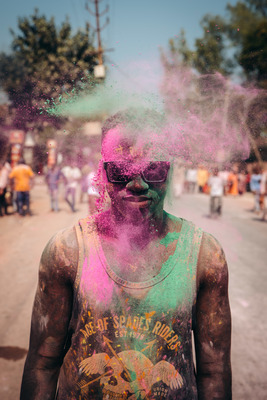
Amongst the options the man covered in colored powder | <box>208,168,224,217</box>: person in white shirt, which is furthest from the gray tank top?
<box>208,168,224,217</box>: person in white shirt

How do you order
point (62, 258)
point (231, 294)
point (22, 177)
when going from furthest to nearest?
point (22, 177)
point (231, 294)
point (62, 258)

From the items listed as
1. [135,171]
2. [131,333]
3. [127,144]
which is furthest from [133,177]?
[131,333]

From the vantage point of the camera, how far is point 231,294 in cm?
435

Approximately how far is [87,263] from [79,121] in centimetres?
63

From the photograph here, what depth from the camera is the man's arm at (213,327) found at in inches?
46.6

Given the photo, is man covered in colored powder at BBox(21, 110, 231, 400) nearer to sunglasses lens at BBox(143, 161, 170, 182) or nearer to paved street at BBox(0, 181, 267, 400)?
sunglasses lens at BBox(143, 161, 170, 182)

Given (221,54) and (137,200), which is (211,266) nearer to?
(137,200)

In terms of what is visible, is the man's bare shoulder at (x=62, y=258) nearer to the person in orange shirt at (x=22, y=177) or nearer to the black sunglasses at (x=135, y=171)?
the black sunglasses at (x=135, y=171)

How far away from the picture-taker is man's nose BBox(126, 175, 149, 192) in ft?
3.50

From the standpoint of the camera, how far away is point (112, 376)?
3.59 feet

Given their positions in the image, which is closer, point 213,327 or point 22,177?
point 213,327

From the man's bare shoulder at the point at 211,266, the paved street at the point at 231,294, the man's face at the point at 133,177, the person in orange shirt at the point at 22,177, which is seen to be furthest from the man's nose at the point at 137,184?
the person in orange shirt at the point at 22,177

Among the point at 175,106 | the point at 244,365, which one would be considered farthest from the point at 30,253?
the point at 175,106

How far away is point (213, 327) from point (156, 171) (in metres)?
0.73
